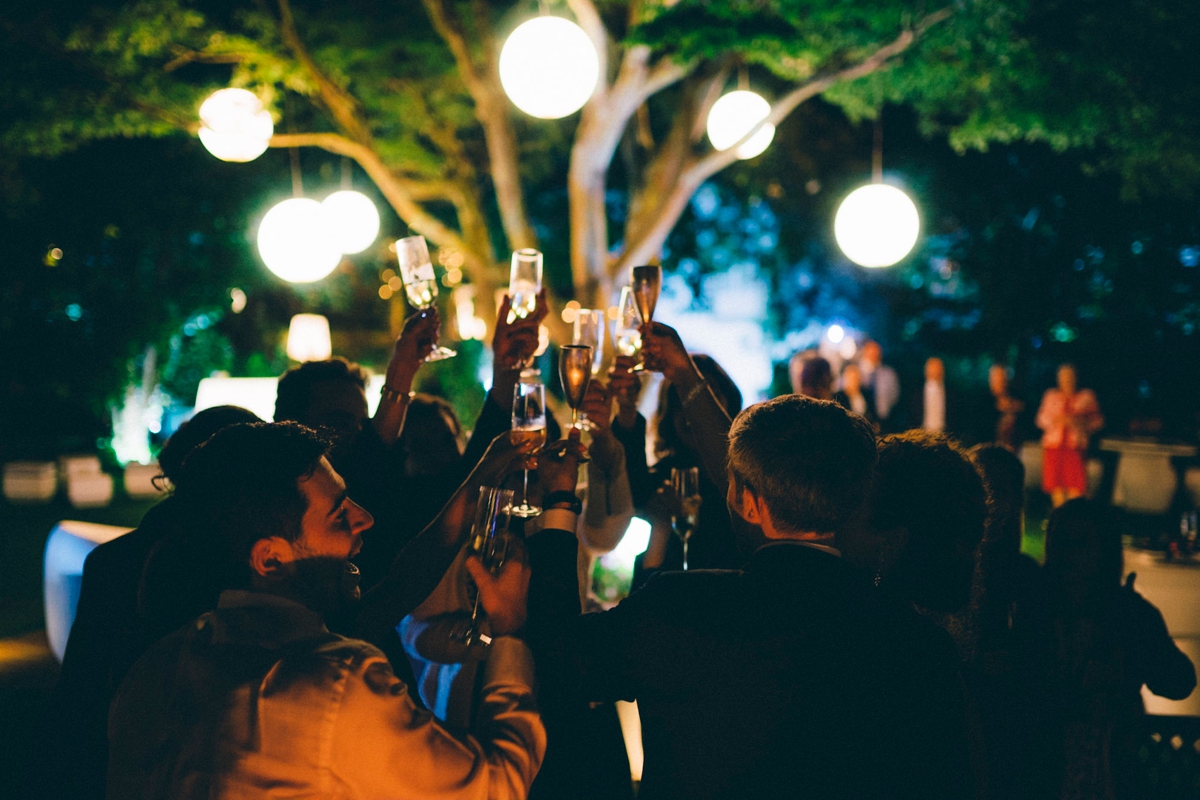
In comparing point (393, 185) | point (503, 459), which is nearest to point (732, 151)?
point (393, 185)

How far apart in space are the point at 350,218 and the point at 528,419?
445 centimetres

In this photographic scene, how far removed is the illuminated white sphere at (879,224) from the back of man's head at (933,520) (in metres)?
3.69

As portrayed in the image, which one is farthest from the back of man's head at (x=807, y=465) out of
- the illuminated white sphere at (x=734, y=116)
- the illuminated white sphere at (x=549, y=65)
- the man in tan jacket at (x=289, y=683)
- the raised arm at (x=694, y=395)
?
the illuminated white sphere at (x=734, y=116)

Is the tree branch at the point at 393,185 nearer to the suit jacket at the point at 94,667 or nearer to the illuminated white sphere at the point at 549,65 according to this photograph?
the illuminated white sphere at the point at 549,65

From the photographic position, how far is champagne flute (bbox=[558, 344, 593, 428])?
2.57 metres

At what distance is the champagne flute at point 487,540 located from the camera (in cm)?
169

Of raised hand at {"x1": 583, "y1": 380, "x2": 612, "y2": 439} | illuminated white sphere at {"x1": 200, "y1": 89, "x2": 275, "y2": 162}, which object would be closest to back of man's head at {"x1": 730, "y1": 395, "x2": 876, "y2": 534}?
raised hand at {"x1": 583, "y1": 380, "x2": 612, "y2": 439}

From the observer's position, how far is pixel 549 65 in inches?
154

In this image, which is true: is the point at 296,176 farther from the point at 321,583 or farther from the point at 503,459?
the point at 321,583

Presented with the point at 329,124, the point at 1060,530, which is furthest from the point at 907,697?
the point at 329,124

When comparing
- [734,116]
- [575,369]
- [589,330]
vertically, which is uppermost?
[734,116]

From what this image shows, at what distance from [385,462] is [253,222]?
14.3m

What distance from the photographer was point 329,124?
11.7m

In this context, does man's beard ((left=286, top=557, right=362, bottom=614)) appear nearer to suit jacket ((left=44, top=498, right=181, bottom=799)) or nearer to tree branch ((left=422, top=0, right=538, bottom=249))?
suit jacket ((left=44, top=498, right=181, bottom=799))
